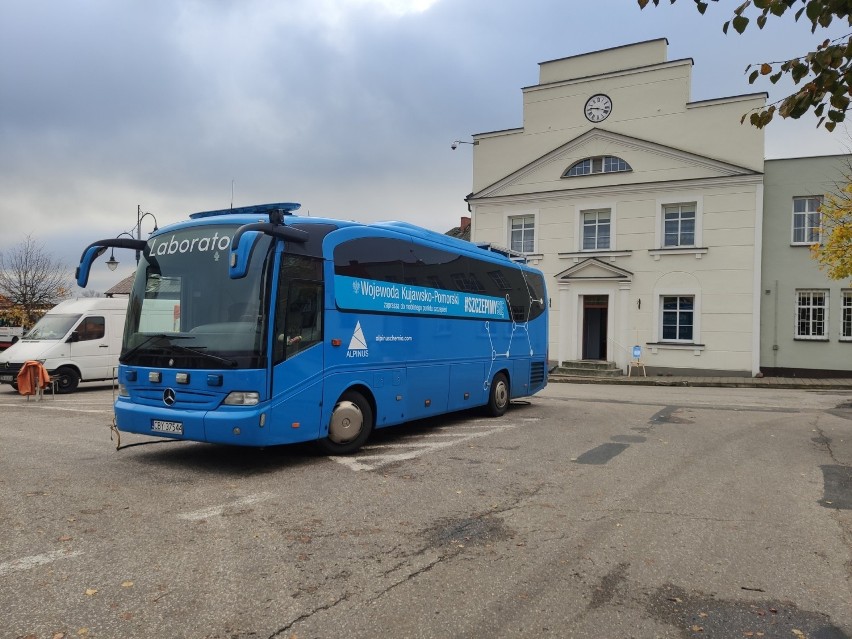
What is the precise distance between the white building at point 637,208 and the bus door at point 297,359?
22.0 meters

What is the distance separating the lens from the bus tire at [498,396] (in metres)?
13.3

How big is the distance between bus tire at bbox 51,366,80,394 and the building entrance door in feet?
65.5

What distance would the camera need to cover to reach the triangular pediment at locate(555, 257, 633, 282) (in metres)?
28.0

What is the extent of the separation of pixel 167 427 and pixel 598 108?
26.2 metres

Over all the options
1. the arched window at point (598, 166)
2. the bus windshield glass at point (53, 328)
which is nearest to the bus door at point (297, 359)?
the bus windshield glass at point (53, 328)

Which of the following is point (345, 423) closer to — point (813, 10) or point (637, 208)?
point (813, 10)

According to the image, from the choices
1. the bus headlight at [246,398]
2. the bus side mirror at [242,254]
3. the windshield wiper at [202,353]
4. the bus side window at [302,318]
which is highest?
the bus side mirror at [242,254]

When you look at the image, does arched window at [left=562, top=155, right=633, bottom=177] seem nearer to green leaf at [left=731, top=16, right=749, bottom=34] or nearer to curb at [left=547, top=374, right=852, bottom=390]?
curb at [left=547, top=374, right=852, bottom=390]

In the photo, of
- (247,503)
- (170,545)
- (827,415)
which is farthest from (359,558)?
(827,415)

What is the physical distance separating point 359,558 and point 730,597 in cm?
254

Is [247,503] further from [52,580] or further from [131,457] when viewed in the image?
[131,457]

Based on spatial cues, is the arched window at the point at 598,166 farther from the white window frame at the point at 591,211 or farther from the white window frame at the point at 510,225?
the white window frame at the point at 510,225

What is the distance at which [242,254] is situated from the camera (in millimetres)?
6816

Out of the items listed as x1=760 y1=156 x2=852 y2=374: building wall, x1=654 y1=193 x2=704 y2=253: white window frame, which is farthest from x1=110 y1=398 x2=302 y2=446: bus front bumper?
x1=760 y1=156 x2=852 y2=374: building wall
